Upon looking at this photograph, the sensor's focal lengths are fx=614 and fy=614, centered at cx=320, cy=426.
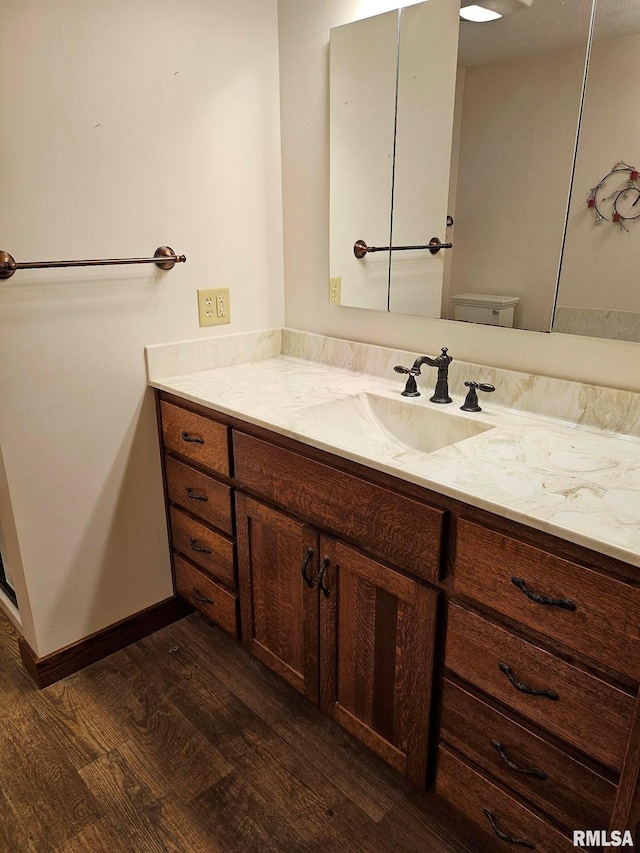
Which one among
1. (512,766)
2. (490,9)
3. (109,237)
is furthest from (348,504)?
(490,9)

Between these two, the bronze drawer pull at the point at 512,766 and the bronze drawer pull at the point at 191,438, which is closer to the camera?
the bronze drawer pull at the point at 512,766

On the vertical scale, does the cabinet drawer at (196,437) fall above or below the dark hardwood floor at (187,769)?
above

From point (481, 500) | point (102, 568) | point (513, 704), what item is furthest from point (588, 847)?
point (102, 568)

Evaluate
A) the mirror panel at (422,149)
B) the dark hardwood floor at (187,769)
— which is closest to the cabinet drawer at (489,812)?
the dark hardwood floor at (187,769)

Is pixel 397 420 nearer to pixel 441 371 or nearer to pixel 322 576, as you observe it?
pixel 441 371

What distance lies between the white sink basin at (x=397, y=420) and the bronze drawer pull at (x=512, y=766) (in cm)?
70

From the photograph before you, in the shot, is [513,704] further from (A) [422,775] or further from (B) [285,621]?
(B) [285,621]

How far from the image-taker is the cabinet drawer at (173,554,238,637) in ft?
6.18

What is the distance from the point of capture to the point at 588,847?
1.08 meters

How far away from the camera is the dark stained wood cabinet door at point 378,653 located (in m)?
1.30

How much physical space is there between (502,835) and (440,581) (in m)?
0.52

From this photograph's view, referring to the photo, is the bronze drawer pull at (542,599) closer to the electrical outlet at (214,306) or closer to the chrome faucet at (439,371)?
the chrome faucet at (439,371)

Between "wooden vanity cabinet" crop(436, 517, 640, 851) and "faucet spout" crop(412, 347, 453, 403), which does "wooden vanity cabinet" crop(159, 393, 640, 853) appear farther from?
"faucet spout" crop(412, 347, 453, 403)

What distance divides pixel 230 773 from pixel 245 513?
0.67 m
